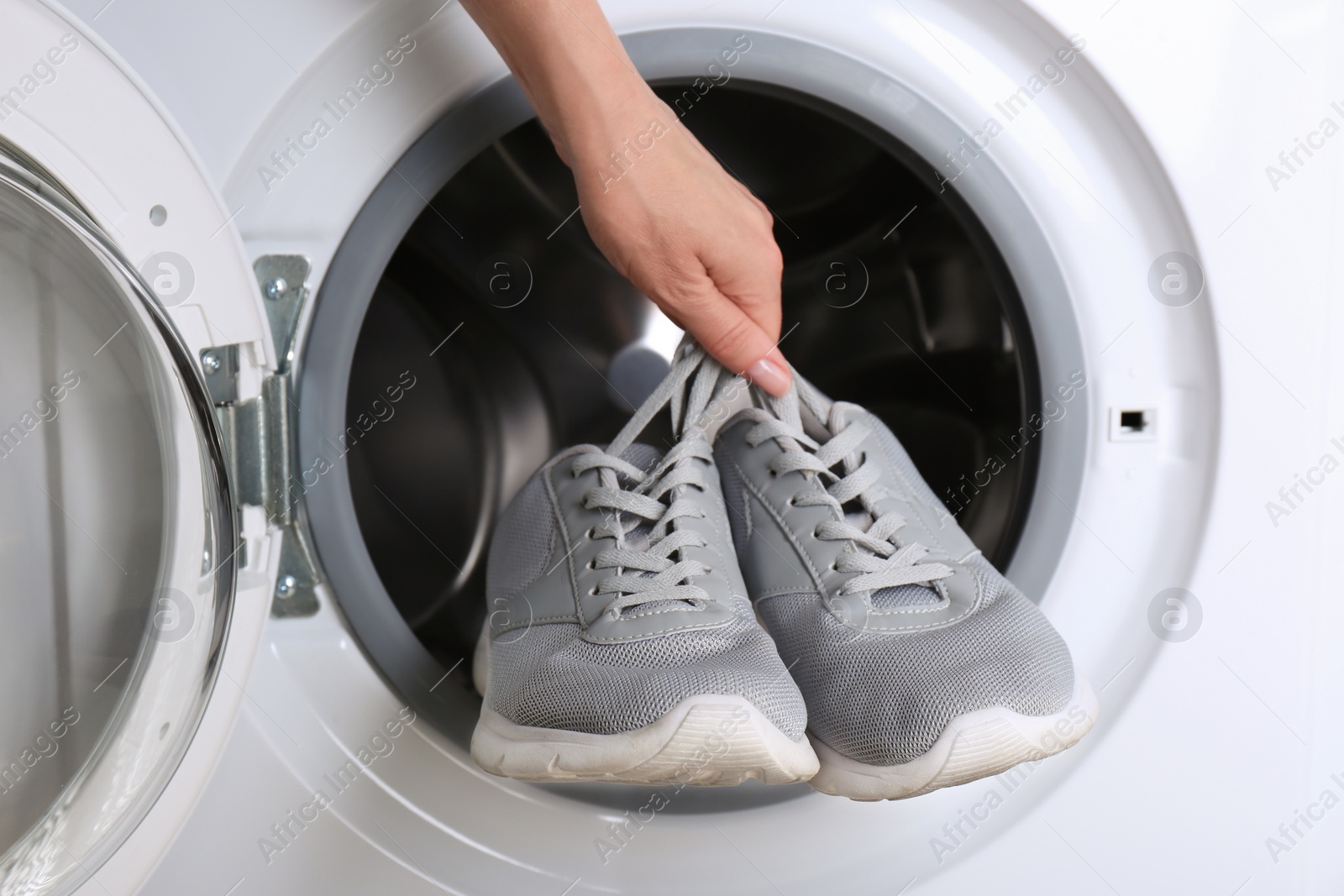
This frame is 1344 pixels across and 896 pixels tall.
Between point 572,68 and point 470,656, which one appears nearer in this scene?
point 572,68

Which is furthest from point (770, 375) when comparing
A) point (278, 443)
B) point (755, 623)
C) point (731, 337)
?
point (278, 443)

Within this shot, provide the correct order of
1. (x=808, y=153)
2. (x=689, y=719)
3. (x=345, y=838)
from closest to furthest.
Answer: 1. (x=689, y=719)
2. (x=345, y=838)
3. (x=808, y=153)

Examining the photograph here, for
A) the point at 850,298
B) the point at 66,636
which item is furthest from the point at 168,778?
the point at 850,298

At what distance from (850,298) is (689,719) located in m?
0.47

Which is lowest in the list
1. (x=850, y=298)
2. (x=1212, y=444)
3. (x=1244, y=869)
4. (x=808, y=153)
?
(x=1244, y=869)

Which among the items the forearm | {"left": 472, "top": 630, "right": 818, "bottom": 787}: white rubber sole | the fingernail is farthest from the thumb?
{"left": 472, "top": 630, "right": 818, "bottom": 787}: white rubber sole

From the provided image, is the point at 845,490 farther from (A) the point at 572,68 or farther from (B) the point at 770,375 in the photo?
(A) the point at 572,68

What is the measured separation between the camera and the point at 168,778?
42 centimetres

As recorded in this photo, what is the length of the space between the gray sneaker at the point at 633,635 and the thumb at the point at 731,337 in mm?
15

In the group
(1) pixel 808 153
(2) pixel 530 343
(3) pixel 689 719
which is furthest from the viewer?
(2) pixel 530 343

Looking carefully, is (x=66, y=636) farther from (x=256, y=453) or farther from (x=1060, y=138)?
(x=1060, y=138)

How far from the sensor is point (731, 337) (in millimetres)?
508

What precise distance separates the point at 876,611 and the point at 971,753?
87 mm

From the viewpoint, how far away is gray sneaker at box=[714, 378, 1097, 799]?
0.40m
